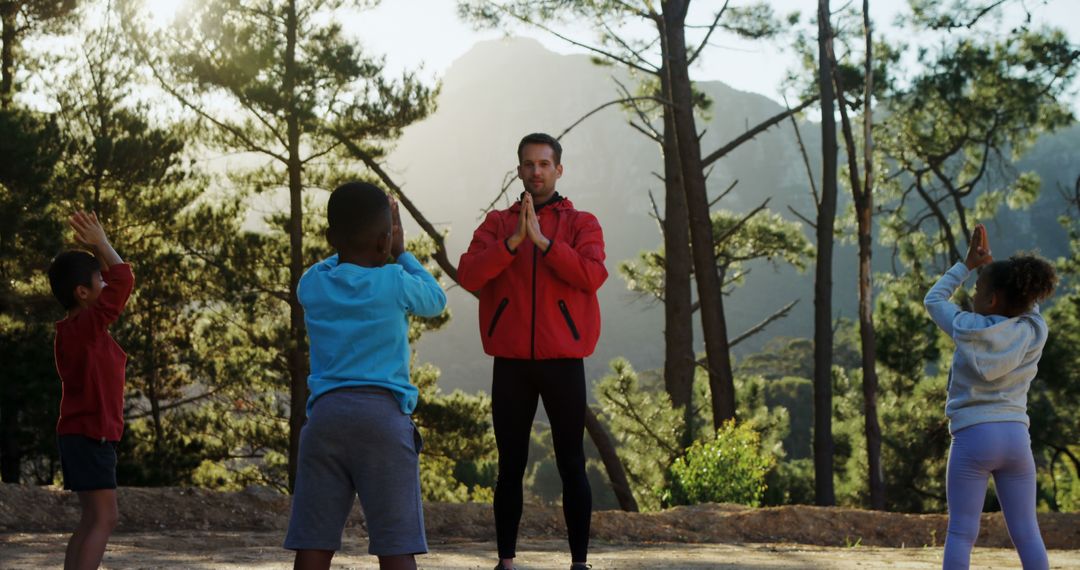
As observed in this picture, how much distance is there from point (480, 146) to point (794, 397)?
132m

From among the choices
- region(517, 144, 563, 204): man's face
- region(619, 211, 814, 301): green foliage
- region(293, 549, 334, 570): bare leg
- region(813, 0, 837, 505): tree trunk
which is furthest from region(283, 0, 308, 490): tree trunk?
region(293, 549, 334, 570): bare leg

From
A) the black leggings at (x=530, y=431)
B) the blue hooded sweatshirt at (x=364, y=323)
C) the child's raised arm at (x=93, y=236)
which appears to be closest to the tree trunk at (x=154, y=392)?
the child's raised arm at (x=93, y=236)

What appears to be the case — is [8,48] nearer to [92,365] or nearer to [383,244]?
[92,365]

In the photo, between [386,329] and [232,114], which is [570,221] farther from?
[232,114]

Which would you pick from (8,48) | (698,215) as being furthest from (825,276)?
(8,48)

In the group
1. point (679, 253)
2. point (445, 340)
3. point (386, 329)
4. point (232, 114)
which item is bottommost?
point (386, 329)

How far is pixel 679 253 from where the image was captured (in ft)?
47.9

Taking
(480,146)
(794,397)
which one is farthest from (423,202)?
(794,397)

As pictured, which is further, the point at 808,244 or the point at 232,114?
the point at 808,244

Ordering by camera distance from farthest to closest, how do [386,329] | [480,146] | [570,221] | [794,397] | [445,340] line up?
[480,146] → [445,340] → [794,397] → [570,221] → [386,329]

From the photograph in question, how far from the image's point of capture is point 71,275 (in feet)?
11.7

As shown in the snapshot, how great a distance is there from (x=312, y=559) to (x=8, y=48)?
15.6m

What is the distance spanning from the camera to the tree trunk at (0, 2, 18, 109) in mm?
14998

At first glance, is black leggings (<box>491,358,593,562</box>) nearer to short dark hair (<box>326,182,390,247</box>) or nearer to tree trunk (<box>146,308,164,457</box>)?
short dark hair (<box>326,182,390,247</box>)
